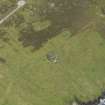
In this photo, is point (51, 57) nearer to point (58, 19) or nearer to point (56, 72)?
point (56, 72)

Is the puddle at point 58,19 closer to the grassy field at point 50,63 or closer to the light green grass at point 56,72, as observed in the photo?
the grassy field at point 50,63

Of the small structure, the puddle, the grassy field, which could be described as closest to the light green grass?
the grassy field

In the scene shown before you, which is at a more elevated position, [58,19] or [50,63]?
[58,19]

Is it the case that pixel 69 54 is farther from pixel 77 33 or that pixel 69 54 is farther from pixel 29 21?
pixel 29 21

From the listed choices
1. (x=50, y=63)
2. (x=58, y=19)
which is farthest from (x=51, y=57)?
(x=58, y=19)

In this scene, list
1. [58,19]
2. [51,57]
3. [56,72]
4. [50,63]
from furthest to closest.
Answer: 1. [58,19]
2. [51,57]
3. [50,63]
4. [56,72]

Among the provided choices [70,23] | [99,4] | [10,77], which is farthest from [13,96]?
[99,4]

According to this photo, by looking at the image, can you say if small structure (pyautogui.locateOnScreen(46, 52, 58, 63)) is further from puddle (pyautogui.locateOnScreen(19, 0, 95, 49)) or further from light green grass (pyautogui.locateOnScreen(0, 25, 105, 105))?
puddle (pyautogui.locateOnScreen(19, 0, 95, 49))
